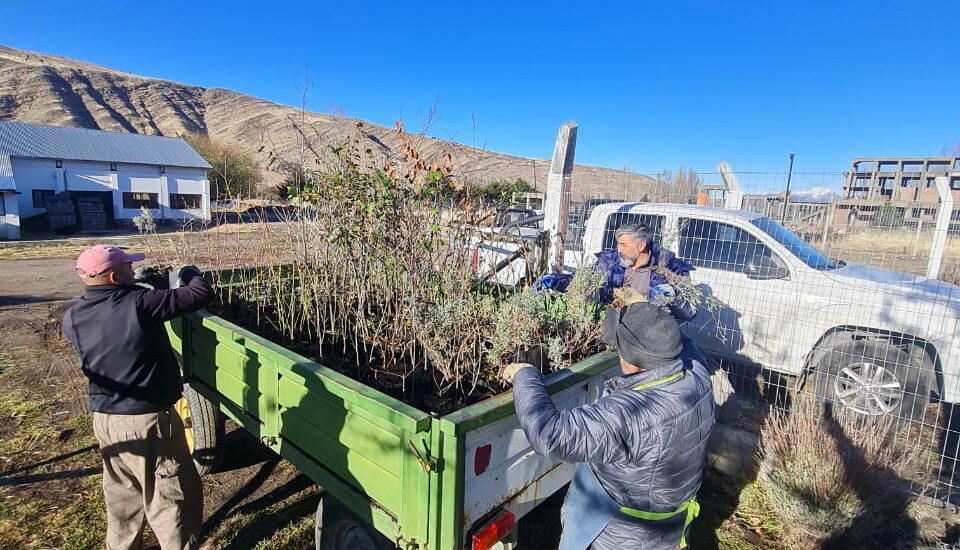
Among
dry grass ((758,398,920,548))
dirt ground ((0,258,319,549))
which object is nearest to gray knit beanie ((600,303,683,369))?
dry grass ((758,398,920,548))

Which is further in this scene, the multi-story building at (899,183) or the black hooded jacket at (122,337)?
the multi-story building at (899,183)

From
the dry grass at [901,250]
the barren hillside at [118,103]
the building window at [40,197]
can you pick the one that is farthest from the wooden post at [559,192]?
the barren hillside at [118,103]

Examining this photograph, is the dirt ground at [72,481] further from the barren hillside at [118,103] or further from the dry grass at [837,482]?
the barren hillside at [118,103]

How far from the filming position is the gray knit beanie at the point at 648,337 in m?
1.65

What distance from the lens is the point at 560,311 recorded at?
275 cm

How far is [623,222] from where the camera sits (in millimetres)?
4859

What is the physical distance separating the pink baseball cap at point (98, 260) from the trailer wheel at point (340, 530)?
163 cm

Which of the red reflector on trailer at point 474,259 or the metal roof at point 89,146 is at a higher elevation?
the metal roof at point 89,146

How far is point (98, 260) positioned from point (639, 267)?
324 cm

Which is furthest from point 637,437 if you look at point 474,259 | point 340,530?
point 474,259

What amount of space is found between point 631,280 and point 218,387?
107 inches

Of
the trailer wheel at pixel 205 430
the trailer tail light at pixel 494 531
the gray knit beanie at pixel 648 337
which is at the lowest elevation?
the trailer wheel at pixel 205 430

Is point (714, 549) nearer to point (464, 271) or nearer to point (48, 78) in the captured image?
point (464, 271)

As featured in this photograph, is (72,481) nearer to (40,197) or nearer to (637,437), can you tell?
(637,437)
